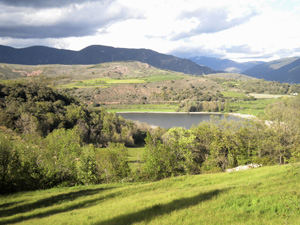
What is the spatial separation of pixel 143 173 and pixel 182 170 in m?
6.97

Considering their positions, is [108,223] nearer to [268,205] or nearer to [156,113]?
[268,205]

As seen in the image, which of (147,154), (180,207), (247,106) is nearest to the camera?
(180,207)

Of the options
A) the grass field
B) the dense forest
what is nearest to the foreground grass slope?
the dense forest

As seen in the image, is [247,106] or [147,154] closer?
[147,154]

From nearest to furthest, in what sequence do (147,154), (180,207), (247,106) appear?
(180,207) → (147,154) → (247,106)

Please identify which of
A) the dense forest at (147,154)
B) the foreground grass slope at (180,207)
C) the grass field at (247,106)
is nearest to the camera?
the foreground grass slope at (180,207)

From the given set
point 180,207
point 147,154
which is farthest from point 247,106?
point 180,207

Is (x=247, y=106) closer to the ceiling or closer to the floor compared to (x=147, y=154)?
closer to the floor

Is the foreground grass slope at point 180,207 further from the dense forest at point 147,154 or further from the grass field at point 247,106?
the grass field at point 247,106

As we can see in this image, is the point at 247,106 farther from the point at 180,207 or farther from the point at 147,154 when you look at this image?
the point at 180,207

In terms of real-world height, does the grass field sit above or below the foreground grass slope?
below

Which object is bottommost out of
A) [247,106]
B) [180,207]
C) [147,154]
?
[247,106]

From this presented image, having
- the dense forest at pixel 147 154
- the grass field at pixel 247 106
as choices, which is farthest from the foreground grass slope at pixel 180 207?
the grass field at pixel 247 106

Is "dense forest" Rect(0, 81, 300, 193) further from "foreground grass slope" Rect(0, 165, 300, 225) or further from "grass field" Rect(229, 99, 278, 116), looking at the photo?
"grass field" Rect(229, 99, 278, 116)
